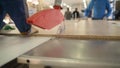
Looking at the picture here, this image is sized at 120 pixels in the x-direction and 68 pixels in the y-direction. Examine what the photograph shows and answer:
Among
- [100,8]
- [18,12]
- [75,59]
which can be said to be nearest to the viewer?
[75,59]

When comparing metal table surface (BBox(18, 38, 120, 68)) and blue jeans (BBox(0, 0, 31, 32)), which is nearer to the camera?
metal table surface (BBox(18, 38, 120, 68))

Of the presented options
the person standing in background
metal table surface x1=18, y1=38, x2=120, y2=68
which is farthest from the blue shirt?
metal table surface x1=18, y1=38, x2=120, y2=68

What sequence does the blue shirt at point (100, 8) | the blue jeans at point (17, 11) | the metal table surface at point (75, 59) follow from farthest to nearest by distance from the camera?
the blue shirt at point (100, 8)
the blue jeans at point (17, 11)
the metal table surface at point (75, 59)

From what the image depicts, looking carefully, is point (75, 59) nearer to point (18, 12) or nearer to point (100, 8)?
point (18, 12)

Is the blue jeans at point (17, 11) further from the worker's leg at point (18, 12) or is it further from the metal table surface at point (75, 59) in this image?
the metal table surface at point (75, 59)

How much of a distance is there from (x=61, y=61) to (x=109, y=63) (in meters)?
0.14

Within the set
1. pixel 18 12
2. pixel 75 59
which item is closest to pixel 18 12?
pixel 18 12

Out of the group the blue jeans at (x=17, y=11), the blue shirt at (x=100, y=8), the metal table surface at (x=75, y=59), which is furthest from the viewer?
the blue shirt at (x=100, y=8)

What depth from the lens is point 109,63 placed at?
508mm

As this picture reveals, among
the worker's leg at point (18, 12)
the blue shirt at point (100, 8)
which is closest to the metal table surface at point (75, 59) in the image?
the worker's leg at point (18, 12)

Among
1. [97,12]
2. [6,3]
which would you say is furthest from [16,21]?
[97,12]

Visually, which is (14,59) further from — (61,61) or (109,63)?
(109,63)

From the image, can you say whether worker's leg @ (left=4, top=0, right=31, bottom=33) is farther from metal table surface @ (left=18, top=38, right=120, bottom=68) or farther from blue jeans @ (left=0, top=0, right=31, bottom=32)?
metal table surface @ (left=18, top=38, right=120, bottom=68)

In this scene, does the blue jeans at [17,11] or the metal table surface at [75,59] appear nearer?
the metal table surface at [75,59]
